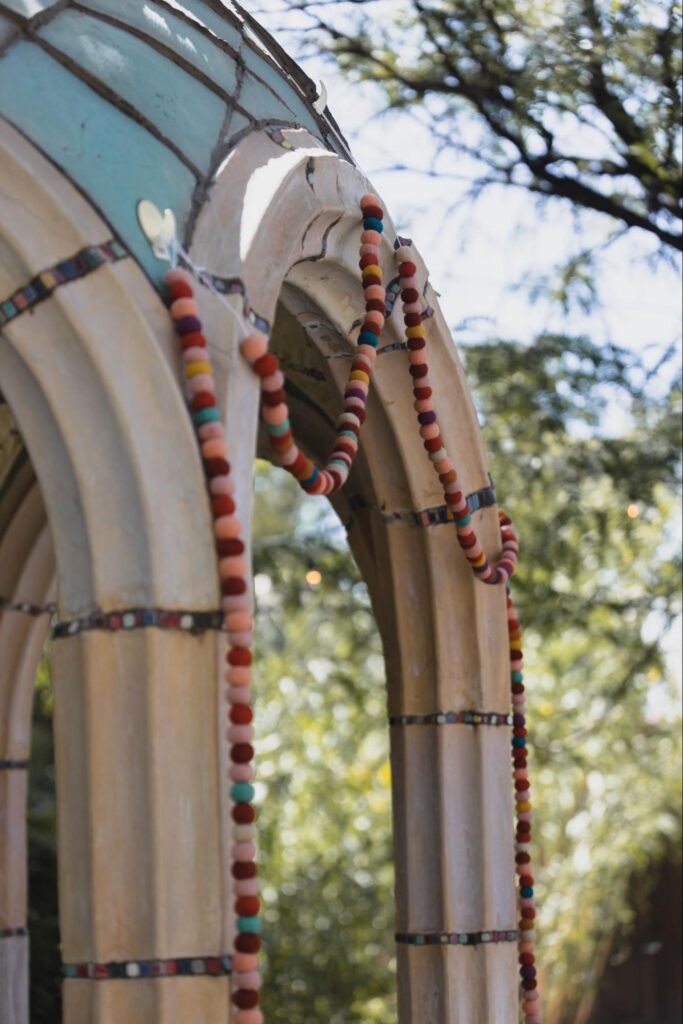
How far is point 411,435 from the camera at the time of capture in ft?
13.1

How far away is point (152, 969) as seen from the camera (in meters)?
2.74

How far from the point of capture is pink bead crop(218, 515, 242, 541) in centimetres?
288

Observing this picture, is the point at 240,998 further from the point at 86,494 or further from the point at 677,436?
the point at 677,436

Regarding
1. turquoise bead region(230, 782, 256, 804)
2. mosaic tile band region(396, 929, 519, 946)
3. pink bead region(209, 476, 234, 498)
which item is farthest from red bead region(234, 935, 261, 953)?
mosaic tile band region(396, 929, 519, 946)

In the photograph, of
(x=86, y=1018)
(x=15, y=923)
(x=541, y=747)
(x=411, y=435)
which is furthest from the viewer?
(x=541, y=747)

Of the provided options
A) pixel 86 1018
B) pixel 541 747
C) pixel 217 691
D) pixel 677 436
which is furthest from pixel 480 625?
pixel 541 747

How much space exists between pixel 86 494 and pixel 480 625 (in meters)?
1.50

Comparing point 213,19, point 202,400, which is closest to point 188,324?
point 202,400

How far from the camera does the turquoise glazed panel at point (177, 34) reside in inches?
131

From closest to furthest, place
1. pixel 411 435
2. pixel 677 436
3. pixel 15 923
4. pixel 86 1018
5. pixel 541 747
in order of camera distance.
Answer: pixel 86 1018, pixel 411 435, pixel 15 923, pixel 677 436, pixel 541 747

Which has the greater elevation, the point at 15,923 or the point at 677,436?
the point at 677,436

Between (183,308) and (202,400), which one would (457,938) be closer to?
(202,400)

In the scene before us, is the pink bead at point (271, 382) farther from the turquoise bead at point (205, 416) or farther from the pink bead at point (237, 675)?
the pink bead at point (237, 675)

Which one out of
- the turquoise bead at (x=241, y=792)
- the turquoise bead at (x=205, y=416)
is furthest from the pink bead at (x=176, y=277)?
the turquoise bead at (x=241, y=792)
